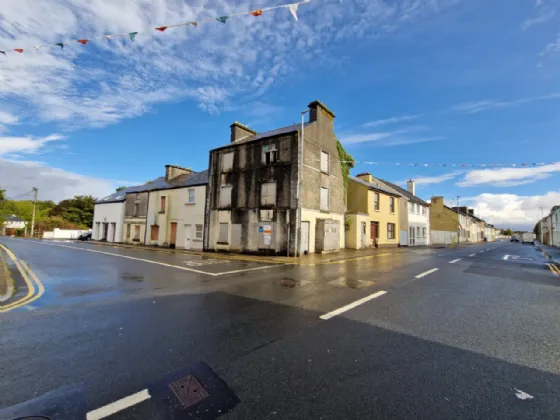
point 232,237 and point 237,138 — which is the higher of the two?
point 237,138

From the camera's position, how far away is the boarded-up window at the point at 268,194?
774 inches

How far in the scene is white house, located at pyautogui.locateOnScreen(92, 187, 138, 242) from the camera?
32.8 m

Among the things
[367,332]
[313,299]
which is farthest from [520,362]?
[313,299]

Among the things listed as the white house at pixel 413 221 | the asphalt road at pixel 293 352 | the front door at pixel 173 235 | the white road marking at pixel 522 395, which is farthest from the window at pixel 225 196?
the white house at pixel 413 221

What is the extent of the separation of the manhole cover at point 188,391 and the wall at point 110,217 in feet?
114

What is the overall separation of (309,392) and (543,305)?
7.40 m

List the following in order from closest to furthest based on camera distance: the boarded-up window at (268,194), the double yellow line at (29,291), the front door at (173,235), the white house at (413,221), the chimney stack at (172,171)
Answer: the double yellow line at (29,291), the boarded-up window at (268,194), the front door at (173,235), the chimney stack at (172,171), the white house at (413,221)

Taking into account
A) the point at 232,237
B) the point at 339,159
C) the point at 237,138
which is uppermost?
the point at 237,138

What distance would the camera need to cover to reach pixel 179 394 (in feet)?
9.21

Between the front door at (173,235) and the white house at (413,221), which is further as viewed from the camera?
the white house at (413,221)

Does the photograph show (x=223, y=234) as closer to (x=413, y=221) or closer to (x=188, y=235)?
(x=188, y=235)

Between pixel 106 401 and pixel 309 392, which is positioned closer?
pixel 106 401

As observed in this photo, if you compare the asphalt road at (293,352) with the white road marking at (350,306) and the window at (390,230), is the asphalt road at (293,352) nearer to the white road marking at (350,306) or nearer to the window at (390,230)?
the white road marking at (350,306)

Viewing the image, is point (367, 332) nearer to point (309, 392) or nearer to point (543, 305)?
point (309, 392)
